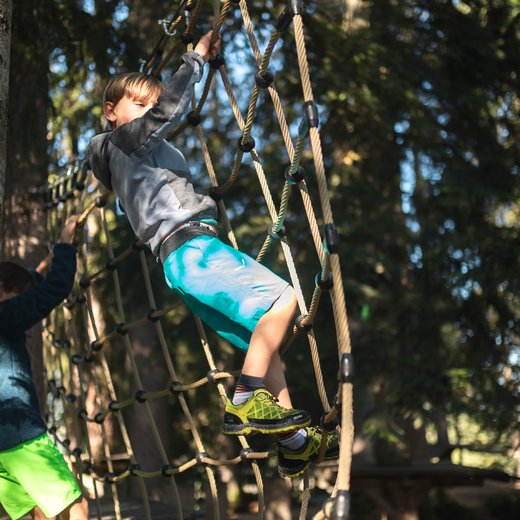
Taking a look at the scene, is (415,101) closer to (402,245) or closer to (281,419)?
(402,245)

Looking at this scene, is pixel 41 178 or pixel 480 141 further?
pixel 480 141

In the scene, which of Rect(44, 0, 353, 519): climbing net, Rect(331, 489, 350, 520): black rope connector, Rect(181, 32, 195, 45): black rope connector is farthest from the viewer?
Rect(181, 32, 195, 45): black rope connector

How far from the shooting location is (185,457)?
1128cm

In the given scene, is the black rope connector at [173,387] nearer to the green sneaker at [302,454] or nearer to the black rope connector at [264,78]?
the green sneaker at [302,454]

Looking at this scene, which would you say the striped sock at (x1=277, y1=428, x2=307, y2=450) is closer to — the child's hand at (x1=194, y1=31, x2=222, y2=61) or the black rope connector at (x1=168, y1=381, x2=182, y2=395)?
the black rope connector at (x1=168, y1=381, x2=182, y2=395)

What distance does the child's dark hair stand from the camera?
8.44 feet

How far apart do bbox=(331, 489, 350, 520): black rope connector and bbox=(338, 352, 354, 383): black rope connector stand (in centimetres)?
20

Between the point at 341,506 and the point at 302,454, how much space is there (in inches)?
20.2

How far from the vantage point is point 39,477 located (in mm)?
2396

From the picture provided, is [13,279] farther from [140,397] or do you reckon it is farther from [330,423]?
[330,423]

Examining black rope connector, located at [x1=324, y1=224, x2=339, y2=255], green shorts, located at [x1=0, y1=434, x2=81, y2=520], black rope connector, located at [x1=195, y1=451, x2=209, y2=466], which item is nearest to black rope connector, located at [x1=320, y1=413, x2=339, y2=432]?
black rope connector, located at [x1=324, y1=224, x2=339, y2=255]

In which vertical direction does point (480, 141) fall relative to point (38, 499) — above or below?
above

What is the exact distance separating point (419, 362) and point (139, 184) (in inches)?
221

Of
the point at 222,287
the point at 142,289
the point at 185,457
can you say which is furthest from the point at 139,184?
the point at 185,457
